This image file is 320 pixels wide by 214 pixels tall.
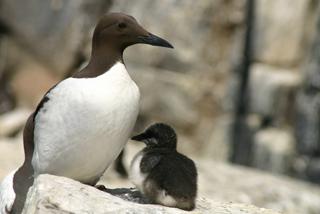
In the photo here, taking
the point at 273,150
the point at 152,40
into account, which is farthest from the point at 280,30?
the point at 152,40

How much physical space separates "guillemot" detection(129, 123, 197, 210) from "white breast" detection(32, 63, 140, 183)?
0.16 meters

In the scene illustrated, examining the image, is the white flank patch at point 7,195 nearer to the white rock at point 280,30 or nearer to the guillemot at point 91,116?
the guillemot at point 91,116

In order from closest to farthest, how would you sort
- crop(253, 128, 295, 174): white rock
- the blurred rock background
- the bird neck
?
the bird neck → crop(253, 128, 295, 174): white rock → the blurred rock background

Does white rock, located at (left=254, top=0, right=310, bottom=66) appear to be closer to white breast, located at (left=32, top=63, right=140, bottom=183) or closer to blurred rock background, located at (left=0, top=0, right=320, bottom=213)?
blurred rock background, located at (left=0, top=0, right=320, bottom=213)

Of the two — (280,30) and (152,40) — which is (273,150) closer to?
(280,30)

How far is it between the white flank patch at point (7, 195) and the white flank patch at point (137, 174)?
0.66 metres

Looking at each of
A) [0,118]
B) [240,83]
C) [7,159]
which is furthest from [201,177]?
[0,118]

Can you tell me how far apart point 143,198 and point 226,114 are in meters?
9.85

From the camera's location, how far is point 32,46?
48.9ft

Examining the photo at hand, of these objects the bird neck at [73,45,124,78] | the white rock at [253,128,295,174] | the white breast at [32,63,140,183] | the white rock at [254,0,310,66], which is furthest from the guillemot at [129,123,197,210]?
the white rock at [254,0,310,66]

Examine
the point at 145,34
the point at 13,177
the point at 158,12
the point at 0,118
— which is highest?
the point at 145,34

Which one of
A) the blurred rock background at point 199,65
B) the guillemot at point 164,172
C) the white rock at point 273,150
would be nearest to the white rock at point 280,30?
the blurred rock background at point 199,65

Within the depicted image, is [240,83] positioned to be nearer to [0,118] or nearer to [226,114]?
[226,114]

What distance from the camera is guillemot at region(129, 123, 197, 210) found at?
4336 mm
